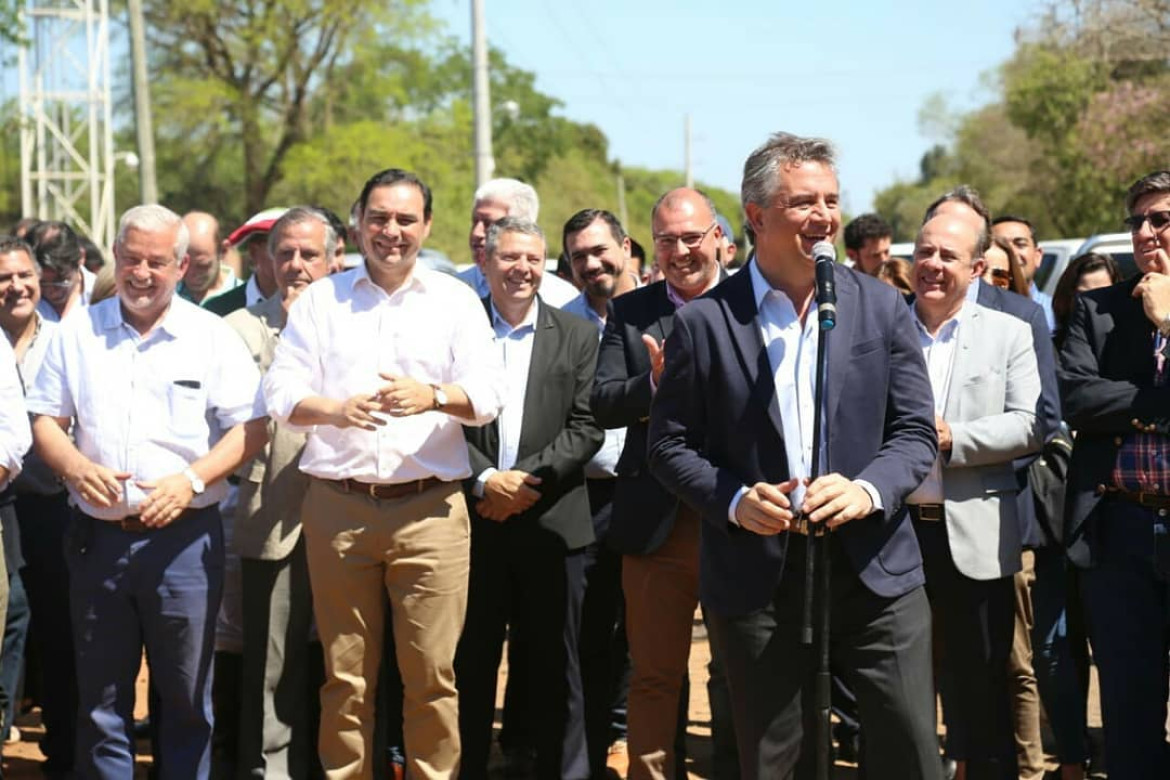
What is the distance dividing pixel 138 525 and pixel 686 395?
2.40 meters

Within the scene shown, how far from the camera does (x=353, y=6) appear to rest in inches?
1597

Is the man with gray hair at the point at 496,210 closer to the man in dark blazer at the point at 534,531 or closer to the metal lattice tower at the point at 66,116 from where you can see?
the man in dark blazer at the point at 534,531

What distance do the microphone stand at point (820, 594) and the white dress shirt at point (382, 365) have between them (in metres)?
1.89

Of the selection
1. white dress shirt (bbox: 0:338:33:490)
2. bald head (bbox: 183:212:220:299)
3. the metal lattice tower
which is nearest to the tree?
the metal lattice tower

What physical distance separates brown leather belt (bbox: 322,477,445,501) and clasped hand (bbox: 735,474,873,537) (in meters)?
1.97

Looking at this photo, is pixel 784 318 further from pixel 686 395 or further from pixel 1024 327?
pixel 1024 327

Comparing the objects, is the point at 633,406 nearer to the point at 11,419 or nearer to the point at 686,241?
the point at 686,241

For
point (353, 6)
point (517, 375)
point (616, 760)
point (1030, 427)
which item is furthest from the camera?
point (353, 6)

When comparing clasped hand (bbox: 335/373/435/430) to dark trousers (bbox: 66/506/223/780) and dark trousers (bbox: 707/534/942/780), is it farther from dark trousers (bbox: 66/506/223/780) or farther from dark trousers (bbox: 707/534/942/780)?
dark trousers (bbox: 707/534/942/780)

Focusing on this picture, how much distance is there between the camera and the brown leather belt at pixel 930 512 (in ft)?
19.1

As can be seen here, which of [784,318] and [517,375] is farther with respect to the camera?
[517,375]

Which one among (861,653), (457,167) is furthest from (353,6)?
(861,653)

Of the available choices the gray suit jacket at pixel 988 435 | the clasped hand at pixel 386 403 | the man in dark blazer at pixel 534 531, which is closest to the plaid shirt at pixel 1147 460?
the gray suit jacket at pixel 988 435

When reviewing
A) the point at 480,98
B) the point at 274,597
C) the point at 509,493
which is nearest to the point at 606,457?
the point at 509,493
